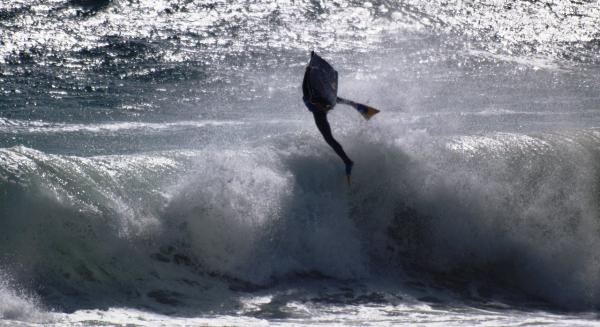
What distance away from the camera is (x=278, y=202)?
41.5 ft

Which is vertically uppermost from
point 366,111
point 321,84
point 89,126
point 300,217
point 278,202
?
point 321,84

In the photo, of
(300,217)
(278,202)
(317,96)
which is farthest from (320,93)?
(300,217)

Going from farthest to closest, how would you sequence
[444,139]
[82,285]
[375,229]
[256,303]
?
[444,139] → [375,229] → [256,303] → [82,285]

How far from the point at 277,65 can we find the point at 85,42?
5013 mm

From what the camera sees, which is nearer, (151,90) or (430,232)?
(430,232)

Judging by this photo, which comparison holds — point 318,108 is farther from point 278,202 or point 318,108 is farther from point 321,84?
point 278,202

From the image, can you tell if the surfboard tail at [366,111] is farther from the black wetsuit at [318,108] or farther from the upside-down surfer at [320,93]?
the black wetsuit at [318,108]

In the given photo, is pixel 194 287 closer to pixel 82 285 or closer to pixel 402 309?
pixel 82 285

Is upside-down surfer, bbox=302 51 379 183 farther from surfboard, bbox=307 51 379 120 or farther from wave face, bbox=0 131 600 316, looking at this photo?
wave face, bbox=0 131 600 316

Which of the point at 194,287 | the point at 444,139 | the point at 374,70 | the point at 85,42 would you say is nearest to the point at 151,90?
the point at 85,42

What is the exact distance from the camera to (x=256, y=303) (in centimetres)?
1091

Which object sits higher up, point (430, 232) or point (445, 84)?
point (445, 84)

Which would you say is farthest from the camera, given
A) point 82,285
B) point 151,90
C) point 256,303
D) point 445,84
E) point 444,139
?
point 445,84

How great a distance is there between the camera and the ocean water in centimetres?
1058
